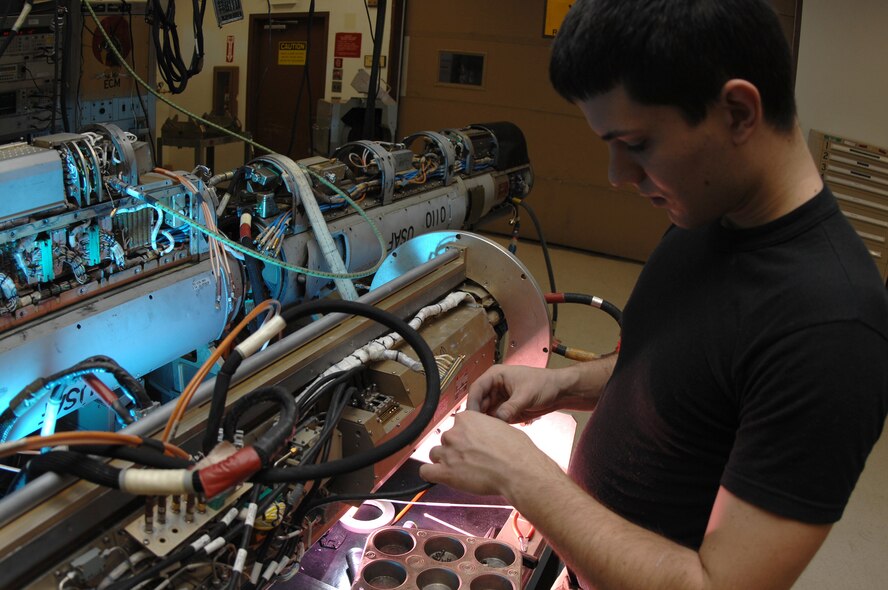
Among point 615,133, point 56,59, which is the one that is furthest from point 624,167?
point 56,59

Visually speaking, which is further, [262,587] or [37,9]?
[37,9]

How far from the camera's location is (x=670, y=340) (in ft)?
3.23

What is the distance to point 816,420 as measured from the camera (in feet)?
2.49

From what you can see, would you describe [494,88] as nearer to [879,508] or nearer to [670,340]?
[879,508]

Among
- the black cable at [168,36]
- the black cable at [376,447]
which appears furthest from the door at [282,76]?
the black cable at [376,447]

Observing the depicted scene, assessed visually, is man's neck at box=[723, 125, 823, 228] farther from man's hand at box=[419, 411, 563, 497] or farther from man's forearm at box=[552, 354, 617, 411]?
man's forearm at box=[552, 354, 617, 411]

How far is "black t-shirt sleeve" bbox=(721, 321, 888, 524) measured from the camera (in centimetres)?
76

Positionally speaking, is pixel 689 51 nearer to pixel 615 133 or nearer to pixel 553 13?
pixel 615 133

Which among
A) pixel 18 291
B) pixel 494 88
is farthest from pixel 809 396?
pixel 494 88

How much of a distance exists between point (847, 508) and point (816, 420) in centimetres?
284

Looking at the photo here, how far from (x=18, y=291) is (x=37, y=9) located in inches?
88.2

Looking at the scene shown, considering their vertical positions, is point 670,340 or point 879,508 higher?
point 670,340

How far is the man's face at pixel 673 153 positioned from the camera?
0.83 meters

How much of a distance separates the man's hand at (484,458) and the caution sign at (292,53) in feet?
20.8
